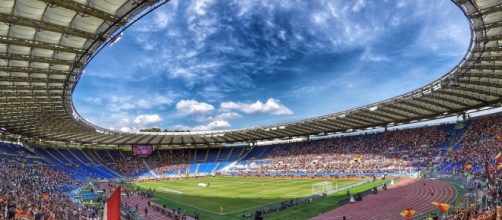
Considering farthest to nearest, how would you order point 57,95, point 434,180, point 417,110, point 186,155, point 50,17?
point 186,155
point 417,110
point 434,180
point 57,95
point 50,17

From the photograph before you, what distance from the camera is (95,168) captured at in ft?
232

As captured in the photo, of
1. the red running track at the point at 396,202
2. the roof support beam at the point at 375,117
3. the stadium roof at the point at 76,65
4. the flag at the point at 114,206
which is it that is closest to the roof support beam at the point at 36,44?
the stadium roof at the point at 76,65

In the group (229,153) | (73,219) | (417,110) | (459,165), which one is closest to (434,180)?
(459,165)

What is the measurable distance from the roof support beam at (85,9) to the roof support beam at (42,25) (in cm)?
195

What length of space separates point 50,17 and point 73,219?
13315 mm

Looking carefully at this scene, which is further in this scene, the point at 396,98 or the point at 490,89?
the point at 396,98

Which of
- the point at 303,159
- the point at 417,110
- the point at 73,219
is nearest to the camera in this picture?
the point at 73,219

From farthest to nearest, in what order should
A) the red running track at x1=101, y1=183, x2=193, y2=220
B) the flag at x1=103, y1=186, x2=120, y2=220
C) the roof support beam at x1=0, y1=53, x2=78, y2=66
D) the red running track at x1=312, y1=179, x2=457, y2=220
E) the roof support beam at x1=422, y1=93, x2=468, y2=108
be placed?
the roof support beam at x1=422, y1=93, x2=468, y2=108
the red running track at x1=101, y1=183, x2=193, y2=220
the red running track at x1=312, y1=179, x2=457, y2=220
the roof support beam at x1=0, y1=53, x2=78, y2=66
the flag at x1=103, y1=186, x2=120, y2=220

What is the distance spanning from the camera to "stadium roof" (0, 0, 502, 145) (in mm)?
16828

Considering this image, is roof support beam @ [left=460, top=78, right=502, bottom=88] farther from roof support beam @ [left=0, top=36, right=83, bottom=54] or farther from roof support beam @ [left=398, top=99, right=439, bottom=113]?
roof support beam @ [left=0, top=36, right=83, bottom=54]

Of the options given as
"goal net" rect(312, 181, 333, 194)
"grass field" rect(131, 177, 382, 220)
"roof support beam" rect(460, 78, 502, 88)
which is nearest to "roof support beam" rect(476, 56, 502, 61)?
"roof support beam" rect(460, 78, 502, 88)

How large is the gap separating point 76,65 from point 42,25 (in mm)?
7088

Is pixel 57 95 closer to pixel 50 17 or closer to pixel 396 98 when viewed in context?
pixel 50 17

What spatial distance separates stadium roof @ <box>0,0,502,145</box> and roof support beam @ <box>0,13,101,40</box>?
40mm
